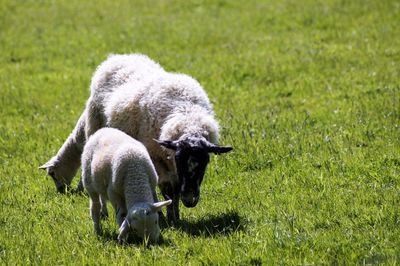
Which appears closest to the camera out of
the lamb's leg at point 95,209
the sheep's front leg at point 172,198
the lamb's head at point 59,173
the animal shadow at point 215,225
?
the animal shadow at point 215,225

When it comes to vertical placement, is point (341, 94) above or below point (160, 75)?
below

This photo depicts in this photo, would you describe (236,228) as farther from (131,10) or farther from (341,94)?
(131,10)

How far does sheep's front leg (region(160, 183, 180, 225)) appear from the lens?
28.6 ft

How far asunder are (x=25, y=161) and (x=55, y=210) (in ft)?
8.56

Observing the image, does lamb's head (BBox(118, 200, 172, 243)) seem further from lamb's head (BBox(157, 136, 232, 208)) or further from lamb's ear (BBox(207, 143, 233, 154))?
lamb's ear (BBox(207, 143, 233, 154))

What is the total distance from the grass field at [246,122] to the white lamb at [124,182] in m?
0.23

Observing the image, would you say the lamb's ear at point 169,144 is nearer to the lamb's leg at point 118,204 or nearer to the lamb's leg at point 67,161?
the lamb's leg at point 118,204

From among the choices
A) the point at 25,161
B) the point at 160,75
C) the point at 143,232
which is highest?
the point at 160,75

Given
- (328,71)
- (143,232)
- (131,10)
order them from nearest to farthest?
(143,232) < (328,71) < (131,10)

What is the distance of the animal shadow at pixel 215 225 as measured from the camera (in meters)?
7.82

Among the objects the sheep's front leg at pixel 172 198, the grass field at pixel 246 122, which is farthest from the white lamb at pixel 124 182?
the sheep's front leg at pixel 172 198

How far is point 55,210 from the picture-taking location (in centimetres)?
916

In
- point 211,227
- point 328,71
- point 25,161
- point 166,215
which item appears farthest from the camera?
point 328,71

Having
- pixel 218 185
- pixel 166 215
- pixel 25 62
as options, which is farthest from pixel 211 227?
pixel 25 62
